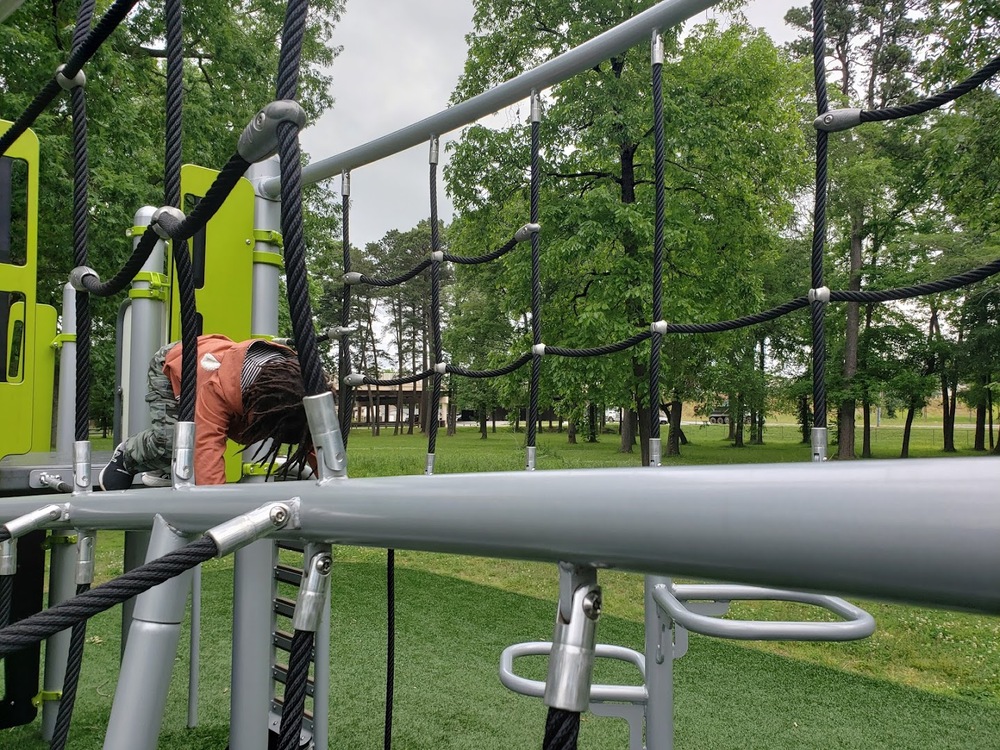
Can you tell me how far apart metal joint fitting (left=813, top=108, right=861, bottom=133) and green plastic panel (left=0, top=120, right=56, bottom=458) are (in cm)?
243

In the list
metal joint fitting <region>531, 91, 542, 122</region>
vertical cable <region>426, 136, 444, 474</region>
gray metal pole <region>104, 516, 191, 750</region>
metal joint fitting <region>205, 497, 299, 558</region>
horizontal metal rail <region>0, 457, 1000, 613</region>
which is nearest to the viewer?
horizontal metal rail <region>0, 457, 1000, 613</region>

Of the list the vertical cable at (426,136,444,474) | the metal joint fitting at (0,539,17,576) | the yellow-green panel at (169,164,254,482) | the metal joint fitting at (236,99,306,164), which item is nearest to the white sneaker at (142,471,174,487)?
the yellow-green panel at (169,164,254,482)

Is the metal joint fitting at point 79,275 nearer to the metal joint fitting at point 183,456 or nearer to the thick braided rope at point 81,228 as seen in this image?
the thick braided rope at point 81,228

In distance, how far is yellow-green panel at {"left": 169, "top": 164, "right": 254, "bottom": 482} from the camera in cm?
184

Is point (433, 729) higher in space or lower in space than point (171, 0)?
lower

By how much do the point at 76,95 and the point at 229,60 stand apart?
26.0 ft

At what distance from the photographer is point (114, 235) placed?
230 inches

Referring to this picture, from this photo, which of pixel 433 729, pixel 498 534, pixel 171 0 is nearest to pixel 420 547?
pixel 498 534

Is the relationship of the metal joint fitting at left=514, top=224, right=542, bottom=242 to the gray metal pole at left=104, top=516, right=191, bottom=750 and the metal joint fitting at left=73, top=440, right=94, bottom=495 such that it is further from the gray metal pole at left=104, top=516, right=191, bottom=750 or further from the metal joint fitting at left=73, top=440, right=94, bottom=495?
the gray metal pole at left=104, top=516, right=191, bottom=750

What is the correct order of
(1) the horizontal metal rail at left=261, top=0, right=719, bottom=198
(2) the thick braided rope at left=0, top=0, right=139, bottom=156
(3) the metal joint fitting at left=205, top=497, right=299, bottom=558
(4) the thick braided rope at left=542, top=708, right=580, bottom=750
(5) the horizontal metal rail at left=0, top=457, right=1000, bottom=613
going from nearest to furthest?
(5) the horizontal metal rail at left=0, top=457, right=1000, bottom=613, (4) the thick braided rope at left=542, top=708, right=580, bottom=750, (3) the metal joint fitting at left=205, top=497, right=299, bottom=558, (2) the thick braided rope at left=0, top=0, right=139, bottom=156, (1) the horizontal metal rail at left=261, top=0, right=719, bottom=198

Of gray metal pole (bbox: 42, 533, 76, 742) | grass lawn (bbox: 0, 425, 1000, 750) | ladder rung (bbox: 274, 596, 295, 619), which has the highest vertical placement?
ladder rung (bbox: 274, 596, 295, 619)

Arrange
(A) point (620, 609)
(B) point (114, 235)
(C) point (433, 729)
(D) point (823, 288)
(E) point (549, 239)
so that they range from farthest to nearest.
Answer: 1. (E) point (549, 239)
2. (B) point (114, 235)
3. (A) point (620, 609)
4. (C) point (433, 729)
5. (D) point (823, 288)

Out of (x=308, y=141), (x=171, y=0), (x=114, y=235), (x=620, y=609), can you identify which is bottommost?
(x=620, y=609)

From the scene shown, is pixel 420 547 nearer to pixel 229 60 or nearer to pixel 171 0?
pixel 171 0
